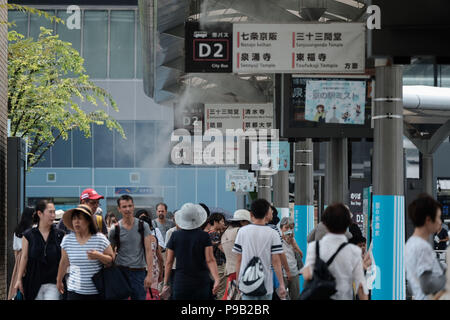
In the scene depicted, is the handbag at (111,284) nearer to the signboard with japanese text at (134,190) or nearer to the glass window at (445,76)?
the glass window at (445,76)

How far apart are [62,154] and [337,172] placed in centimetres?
3830

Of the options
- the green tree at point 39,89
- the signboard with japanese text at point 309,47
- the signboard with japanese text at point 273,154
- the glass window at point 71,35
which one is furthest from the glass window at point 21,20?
the signboard with japanese text at point 309,47

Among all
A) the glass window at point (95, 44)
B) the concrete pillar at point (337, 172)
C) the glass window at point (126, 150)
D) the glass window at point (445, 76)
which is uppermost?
the glass window at point (95, 44)

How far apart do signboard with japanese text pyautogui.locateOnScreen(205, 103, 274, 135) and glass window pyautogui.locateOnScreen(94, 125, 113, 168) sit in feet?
107

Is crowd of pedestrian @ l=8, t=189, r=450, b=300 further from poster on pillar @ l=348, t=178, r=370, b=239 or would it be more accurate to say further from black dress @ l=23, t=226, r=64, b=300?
poster on pillar @ l=348, t=178, r=370, b=239

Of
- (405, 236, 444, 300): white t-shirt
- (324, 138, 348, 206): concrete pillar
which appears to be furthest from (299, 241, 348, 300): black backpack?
(324, 138, 348, 206): concrete pillar

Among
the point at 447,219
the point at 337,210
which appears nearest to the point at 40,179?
the point at 447,219

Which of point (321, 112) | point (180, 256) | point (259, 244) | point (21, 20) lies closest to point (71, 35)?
point (21, 20)

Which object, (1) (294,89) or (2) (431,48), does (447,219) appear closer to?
(1) (294,89)

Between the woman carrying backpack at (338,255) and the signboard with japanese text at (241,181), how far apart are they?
35669 millimetres

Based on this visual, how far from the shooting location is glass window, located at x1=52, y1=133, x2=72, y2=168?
57438mm

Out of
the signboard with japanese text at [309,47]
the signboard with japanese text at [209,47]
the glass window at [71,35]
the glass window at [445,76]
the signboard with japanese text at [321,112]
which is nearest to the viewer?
the signboard with japanese text at [309,47]

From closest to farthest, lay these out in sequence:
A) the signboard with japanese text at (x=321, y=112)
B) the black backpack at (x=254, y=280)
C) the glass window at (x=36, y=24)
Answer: the black backpack at (x=254, y=280), the signboard with japanese text at (x=321, y=112), the glass window at (x=36, y=24)

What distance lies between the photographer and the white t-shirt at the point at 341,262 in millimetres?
7195
